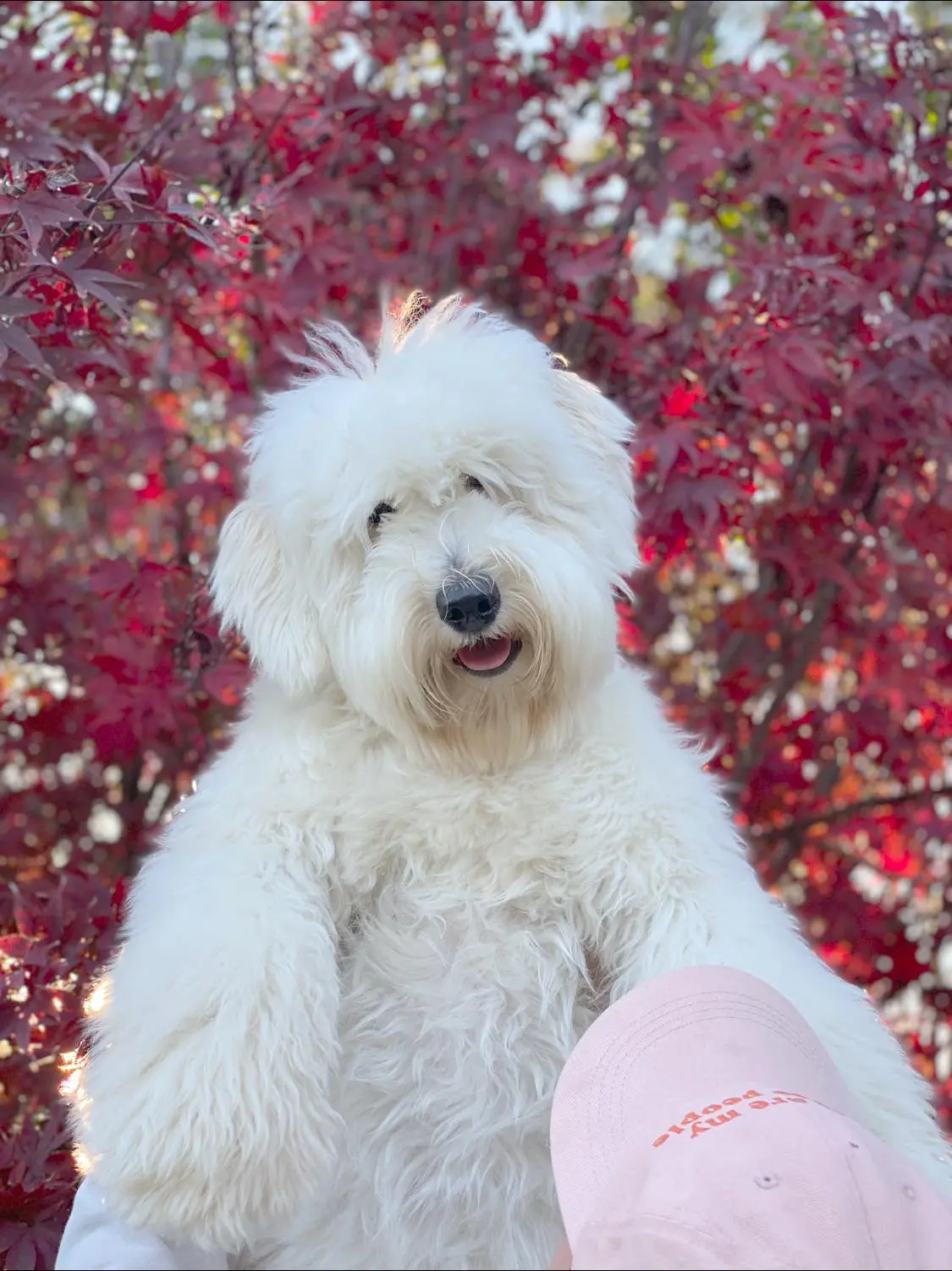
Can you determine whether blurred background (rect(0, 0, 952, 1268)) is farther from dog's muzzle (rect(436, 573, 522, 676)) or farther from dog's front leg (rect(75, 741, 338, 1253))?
dog's muzzle (rect(436, 573, 522, 676))

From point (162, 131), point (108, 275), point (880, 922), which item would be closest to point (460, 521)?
point (108, 275)

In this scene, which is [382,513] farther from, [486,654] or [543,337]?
[543,337]

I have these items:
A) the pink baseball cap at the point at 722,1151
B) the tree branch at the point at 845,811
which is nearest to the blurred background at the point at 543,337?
the tree branch at the point at 845,811

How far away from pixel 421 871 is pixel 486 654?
0.29 meters

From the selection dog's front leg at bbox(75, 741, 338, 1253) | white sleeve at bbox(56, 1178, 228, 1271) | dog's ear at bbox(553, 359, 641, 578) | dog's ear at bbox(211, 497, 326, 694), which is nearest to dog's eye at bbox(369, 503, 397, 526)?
dog's ear at bbox(211, 497, 326, 694)

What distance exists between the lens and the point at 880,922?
326cm

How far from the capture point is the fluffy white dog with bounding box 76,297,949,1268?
55.5 inches

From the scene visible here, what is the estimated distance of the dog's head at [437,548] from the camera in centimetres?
155

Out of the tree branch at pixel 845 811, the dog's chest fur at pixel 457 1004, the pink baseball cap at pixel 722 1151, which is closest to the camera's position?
the pink baseball cap at pixel 722 1151

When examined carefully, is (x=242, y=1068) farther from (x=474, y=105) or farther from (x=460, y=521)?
(x=474, y=105)

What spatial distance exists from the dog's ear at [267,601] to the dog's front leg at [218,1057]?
0.26m

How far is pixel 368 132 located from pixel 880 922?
2352 mm

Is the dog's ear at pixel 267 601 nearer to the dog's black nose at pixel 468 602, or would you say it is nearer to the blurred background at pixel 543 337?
the dog's black nose at pixel 468 602

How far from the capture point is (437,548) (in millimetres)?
1578
